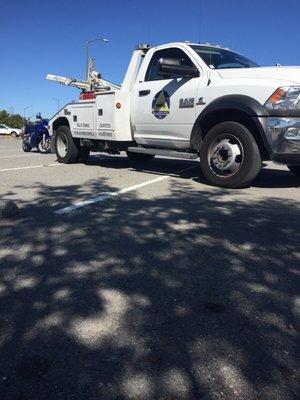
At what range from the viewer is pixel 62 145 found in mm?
10703

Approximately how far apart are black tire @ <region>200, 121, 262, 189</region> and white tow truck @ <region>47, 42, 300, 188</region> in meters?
0.01

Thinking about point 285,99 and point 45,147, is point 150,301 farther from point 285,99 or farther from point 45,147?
point 45,147

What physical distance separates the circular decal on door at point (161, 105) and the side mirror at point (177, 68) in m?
0.47

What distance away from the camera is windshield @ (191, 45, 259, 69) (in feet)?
24.3

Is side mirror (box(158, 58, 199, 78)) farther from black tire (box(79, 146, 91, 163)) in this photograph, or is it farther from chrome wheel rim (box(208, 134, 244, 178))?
black tire (box(79, 146, 91, 163))

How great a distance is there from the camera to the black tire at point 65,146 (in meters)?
10.2

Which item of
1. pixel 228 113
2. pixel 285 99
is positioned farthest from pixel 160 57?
pixel 285 99

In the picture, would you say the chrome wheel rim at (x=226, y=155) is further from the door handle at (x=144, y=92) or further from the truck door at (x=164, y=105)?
the door handle at (x=144, y=92)

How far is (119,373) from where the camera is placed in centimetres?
211

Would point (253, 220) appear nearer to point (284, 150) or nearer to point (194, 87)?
point (284, 150)

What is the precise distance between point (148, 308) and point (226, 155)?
425cm

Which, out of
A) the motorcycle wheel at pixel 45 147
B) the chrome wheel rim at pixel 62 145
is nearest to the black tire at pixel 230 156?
the chrome wheel rim at pixel 62 145

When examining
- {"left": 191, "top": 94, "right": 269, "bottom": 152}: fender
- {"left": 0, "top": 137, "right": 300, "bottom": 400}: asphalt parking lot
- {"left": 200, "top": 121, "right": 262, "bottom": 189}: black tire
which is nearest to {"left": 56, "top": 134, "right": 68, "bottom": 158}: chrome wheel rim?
{"left": 191, "top": 94, "right": 269, "bottom": 152}: fender

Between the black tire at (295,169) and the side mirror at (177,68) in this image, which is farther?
the black tire at (295,169)
